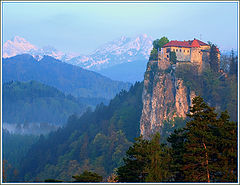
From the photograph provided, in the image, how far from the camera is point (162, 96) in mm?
79562

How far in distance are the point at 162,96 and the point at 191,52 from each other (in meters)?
9.94

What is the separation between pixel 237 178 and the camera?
2270cm

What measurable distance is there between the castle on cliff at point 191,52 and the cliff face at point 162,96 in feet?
6.98

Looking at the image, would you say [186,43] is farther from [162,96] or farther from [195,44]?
[162,96]

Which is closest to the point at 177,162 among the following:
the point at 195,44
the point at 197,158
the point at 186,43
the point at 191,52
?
the point at 197,158

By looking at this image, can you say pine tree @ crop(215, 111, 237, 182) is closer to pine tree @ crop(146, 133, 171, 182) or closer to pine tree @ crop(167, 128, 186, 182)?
pine tree @ crop(167, 128, 186, 182)

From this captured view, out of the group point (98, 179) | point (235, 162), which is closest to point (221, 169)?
point (235, 162)

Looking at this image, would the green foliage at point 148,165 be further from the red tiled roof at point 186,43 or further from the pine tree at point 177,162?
the red tiled roof at point 186,43

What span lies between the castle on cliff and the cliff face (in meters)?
2.13

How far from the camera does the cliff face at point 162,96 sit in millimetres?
76062

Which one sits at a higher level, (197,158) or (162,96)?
(162,96)

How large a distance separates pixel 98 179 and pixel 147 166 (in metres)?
3.20

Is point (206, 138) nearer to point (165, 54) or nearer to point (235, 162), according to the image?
point (235, 162)

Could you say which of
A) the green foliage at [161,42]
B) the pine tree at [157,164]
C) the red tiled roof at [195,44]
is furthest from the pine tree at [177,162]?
the green foliage at [161,42]
